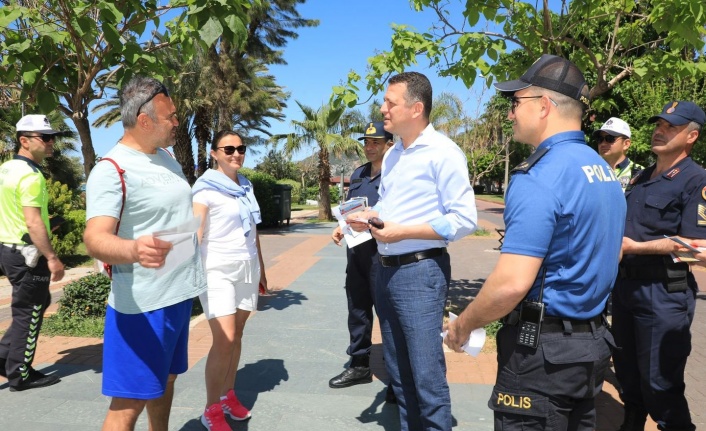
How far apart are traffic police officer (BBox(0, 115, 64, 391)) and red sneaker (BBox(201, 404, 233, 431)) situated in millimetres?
1681

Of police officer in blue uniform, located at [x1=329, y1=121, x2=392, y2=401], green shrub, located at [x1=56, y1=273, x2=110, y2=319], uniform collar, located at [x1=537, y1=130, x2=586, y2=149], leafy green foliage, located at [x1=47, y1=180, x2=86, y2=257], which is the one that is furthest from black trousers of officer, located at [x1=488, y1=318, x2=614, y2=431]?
leafy green foliage, located at [x1=47, y1=180, x2=86, y2=257]

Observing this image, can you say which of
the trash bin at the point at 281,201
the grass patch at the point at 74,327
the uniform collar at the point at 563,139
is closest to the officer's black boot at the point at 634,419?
the uniform collar at the point at 563,139

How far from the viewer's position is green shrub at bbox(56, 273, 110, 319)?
226 inches

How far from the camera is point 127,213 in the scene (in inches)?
87.4

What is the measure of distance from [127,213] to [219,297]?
1158 millimetres

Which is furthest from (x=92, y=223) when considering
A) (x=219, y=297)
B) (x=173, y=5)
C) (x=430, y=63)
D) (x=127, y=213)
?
(x=430, y=63)

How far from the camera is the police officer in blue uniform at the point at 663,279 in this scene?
2.88 m

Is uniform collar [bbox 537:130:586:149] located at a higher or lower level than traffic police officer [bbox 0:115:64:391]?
higher

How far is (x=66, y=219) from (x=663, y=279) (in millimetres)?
10918

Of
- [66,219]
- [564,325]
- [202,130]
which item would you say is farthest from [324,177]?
[564,325]

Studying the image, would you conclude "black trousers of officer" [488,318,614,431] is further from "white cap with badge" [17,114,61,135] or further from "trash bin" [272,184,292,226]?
"trash bin" [272,184,292,226]

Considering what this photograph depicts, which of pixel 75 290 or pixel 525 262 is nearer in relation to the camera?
pixel 525 262

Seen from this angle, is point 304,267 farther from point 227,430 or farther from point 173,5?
point 227,430

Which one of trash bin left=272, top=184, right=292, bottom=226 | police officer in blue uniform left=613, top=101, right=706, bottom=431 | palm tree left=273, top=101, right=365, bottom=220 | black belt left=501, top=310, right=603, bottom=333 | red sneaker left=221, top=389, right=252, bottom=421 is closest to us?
black belt left=501, top=310, right=603, bottom=333
